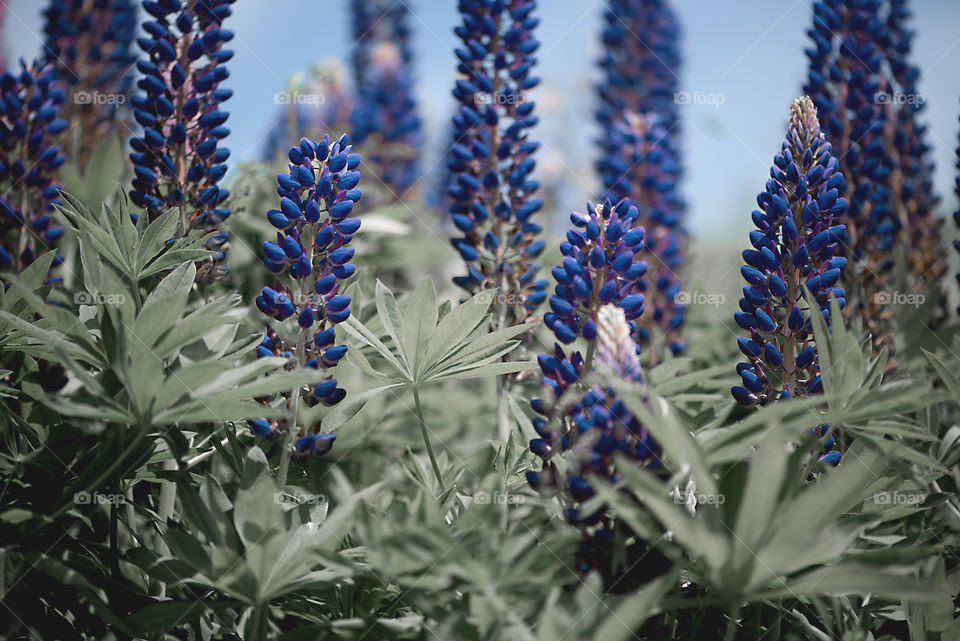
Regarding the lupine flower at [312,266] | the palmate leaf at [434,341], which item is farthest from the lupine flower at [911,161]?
the lupine flower at [312,266]

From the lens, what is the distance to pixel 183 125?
1733mm

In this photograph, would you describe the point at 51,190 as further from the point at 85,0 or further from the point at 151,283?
the point at 85,0

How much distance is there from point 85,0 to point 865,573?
3.26 m

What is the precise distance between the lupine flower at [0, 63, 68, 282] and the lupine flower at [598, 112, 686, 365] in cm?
191

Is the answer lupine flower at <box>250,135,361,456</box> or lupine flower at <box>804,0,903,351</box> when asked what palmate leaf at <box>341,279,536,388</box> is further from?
lupine flower at <box>804,0,903,351</box>

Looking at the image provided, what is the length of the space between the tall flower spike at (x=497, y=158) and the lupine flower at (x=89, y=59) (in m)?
1.53

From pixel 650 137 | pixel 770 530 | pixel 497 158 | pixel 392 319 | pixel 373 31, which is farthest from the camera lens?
pixel 373 31

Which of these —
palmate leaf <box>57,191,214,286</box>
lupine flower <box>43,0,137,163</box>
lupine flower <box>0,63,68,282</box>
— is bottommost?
palmate leaf <box>57,191,214,286</box>

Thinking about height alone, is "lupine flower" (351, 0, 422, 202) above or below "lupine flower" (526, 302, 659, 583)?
above

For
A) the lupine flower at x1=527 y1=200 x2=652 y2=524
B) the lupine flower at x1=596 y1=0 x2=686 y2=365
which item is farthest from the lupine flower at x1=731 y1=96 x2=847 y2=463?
the lupine flower at x1=596 y1=0 x2=686 y2=365

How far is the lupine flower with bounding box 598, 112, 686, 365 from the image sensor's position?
2.57 metres

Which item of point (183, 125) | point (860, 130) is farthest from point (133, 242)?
point (860, 130)

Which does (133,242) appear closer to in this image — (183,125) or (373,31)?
(183,125)

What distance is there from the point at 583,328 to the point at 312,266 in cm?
61
